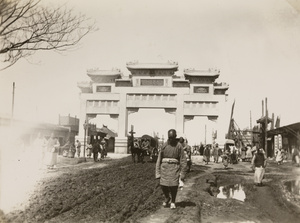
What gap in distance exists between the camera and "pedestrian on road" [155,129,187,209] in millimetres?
5406

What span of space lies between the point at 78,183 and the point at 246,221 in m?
3.99

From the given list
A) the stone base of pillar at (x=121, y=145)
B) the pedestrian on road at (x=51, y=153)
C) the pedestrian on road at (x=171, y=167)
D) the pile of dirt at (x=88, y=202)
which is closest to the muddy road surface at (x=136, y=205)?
the pile of dirt at (x=88, y=202)

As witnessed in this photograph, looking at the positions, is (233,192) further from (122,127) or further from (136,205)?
(122,127)

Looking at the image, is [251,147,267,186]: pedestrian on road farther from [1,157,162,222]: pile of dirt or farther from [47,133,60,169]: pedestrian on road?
[47,133,60,169]: pedestrian on road

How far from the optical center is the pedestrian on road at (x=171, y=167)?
5406mm

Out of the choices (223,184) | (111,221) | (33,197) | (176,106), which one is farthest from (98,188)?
(176,106)

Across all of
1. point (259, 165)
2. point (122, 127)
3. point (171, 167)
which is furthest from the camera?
point (122, 127)

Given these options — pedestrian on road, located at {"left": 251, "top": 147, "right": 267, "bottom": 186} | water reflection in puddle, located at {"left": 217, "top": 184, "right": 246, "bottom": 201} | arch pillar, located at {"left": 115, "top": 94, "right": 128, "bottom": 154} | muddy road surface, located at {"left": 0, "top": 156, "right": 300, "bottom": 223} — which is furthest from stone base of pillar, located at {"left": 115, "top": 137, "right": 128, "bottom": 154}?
muddy road surface, located at {"left": 0, "top": 156, "right": 300, "bottom": 223}

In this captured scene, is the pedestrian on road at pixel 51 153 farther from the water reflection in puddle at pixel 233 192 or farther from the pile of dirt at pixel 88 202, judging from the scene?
the water reflection in puddle at pixel 233 192

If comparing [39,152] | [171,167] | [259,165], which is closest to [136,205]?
[171,167]

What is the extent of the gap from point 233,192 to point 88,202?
13.8ft

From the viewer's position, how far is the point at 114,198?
6.39m

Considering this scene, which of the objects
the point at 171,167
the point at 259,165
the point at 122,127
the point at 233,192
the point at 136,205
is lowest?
the point at 233,192

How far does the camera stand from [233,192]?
8.70 metres
